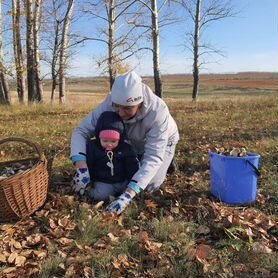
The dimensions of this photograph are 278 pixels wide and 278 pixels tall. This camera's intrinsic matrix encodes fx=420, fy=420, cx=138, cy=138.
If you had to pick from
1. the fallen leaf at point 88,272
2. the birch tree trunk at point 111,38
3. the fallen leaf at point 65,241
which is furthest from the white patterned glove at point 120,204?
the birch tree trunk at point 111,38

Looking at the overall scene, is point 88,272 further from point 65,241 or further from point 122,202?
point 122,202

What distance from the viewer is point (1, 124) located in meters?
9.38

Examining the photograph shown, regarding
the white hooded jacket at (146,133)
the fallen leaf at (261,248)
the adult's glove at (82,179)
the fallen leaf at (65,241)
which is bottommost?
the fallen leaf at (261,248)

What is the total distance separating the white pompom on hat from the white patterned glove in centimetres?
83

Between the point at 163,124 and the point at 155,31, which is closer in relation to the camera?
the point at 163,124

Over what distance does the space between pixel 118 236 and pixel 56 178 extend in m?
1.69

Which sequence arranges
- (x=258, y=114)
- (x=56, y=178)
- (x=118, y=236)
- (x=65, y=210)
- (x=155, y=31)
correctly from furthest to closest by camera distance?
(x=155, y=31), (x=258, y=114), (x=56, y=178), (x=65, y=210), (x=118, y=236)

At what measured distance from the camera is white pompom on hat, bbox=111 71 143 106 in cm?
370

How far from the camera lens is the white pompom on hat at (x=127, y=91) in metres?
3.70

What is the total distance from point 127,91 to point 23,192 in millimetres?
1226

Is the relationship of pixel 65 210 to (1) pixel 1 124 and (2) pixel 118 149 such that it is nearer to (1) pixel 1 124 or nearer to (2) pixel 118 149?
(2) pixel 118 149

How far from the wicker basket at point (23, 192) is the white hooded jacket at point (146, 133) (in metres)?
0.46

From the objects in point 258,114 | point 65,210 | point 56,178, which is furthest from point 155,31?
point 65,210

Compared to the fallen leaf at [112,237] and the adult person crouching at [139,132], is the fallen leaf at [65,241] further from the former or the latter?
the adult person crouching at [139,132]
